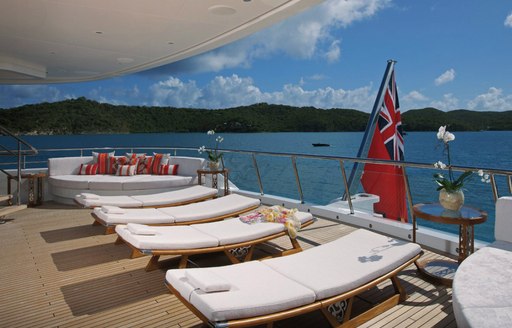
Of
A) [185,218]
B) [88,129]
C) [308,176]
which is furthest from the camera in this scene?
[88,129]

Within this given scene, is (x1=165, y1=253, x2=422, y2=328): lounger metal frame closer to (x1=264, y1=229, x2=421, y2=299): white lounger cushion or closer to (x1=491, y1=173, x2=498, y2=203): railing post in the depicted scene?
(x1=264, y1=229, x2=421, y2=299): white lounger cushion

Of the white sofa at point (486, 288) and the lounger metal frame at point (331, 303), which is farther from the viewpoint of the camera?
the lounger metal frame at point (331, 303)

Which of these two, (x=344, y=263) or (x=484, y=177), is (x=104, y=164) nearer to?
(x=344, y=263)

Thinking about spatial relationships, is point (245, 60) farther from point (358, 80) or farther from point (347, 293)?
point (347, 293)

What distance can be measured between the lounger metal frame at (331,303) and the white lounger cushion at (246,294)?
0.03m

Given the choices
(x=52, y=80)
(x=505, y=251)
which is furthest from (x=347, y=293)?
(x=52, y=80)

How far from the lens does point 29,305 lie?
2754 mm

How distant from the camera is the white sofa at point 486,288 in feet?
5.78

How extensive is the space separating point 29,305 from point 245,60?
49.9 metres

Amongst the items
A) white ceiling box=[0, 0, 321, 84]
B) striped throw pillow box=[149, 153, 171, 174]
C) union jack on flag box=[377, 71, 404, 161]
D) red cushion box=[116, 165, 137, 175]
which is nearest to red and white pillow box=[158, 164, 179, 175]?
striped throw pillow box=[149, 153, 171, 174]

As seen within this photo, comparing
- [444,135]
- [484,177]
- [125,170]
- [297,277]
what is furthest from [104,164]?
[484,177]

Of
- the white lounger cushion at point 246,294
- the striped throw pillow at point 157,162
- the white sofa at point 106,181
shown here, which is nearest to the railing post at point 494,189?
the white lounger cushion at point 246,294

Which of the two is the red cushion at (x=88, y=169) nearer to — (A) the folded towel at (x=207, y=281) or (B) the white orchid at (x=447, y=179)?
(A) the folded towel at (x=207, y=281)

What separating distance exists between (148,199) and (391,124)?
663cm
